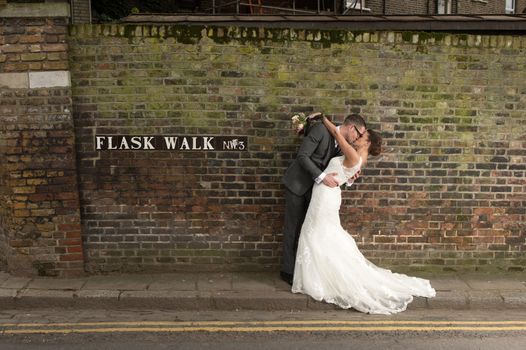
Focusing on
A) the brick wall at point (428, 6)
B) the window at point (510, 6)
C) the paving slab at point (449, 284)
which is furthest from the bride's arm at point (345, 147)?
the window at point (510, 6)

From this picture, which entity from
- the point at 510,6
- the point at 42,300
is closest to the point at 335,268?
the point at 42,300

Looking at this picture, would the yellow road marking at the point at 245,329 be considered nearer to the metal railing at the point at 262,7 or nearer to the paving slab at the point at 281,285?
the paving slab at the point at 281,285

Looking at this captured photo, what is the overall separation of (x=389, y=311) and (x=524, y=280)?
1.84 metres

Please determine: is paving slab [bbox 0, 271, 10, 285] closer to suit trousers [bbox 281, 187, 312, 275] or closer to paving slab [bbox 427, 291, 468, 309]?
suit trousers [bbox 281, 187, 312, 275]

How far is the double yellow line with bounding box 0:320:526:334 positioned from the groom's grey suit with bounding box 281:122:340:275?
0.85 m

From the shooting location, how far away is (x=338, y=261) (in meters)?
5.00

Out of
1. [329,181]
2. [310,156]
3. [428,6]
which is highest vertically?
[428,6]

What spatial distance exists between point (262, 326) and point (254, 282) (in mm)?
829

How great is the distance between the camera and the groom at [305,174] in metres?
5.02

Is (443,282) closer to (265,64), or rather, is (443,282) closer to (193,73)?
(265,64)

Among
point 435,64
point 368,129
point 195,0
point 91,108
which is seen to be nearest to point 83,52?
point 91,108

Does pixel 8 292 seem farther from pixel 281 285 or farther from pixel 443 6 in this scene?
pixel 443 6

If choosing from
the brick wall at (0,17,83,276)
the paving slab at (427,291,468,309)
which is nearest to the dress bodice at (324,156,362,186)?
the paving slab at (427,291,468,309)

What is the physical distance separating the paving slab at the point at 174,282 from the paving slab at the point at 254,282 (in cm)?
44
